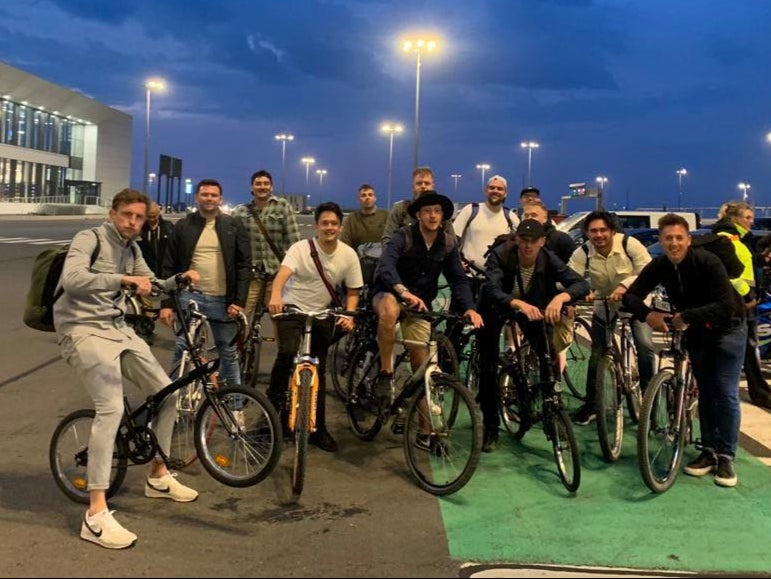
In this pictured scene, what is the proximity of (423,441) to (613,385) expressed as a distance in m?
1.58

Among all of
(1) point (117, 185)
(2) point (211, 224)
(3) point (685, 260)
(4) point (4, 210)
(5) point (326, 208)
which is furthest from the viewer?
(1) point (117, 185)

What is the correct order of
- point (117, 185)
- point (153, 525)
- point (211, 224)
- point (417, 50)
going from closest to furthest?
point (153, 525), point (211, 224), point (417, 50), point (117, 185)

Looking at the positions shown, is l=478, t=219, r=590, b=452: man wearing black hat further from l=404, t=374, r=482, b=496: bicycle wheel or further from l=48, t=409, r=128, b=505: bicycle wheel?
l=48, t=409, r=128, b=505: bicycle wheel

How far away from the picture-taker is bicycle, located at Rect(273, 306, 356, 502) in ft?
14.3

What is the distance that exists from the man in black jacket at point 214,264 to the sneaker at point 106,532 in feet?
7.23

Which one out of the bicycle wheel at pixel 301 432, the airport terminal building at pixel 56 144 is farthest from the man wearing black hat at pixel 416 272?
the airport terminal building at pixel 56 144

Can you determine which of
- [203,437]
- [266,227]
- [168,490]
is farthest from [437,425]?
[266,227]

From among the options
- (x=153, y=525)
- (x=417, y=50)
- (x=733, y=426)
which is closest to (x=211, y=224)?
(x=153, y=525)

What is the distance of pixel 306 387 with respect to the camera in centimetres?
448

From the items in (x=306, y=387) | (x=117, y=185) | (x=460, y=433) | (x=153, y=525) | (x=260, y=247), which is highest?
(x=117, y=185)

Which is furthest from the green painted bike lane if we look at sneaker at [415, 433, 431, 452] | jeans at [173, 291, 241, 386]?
jeans at [173, 291, 241, 386]

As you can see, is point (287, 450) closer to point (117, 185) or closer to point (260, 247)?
point (260, 247)

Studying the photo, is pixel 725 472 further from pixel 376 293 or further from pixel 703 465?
pixel 376 293

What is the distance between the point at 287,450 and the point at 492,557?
2107 mm
